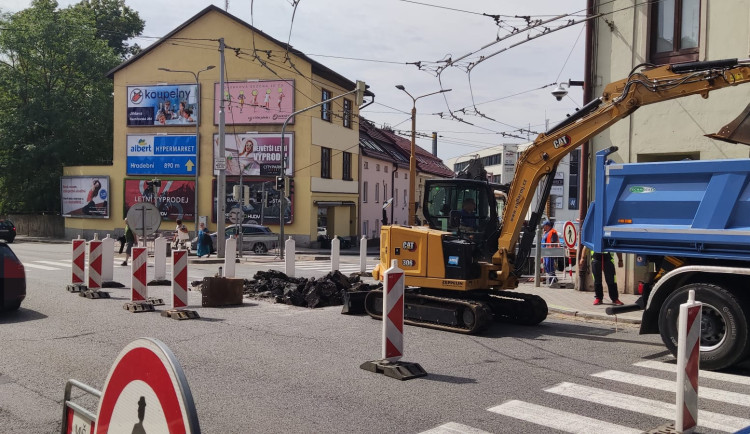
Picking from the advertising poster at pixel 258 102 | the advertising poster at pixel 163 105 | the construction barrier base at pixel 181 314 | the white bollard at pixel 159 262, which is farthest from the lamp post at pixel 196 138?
the construction barrier base at pixel 181 314

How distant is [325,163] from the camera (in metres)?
40.8

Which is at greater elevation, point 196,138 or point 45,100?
point 45,100

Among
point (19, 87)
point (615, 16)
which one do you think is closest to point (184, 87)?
point (19, 87)

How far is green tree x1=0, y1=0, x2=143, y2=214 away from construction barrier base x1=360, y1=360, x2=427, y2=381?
4398 centimetres

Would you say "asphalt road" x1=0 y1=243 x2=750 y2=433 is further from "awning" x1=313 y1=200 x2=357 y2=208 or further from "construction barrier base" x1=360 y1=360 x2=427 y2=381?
"awning" x1=313 y1=200 x2=357 y2=208

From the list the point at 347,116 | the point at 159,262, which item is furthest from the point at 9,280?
the point at 347,116

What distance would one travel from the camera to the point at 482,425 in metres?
5.92

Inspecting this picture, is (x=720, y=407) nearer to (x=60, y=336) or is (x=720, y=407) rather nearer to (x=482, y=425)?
(x=482, y=425)

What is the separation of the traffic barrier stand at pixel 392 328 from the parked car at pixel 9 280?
22.1ft

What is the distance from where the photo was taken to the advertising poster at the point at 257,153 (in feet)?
127

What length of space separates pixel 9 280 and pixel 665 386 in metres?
9.96

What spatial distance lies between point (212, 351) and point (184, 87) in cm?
3453

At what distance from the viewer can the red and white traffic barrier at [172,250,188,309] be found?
11.8 m

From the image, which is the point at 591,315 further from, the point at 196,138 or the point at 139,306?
the point at 196,138
